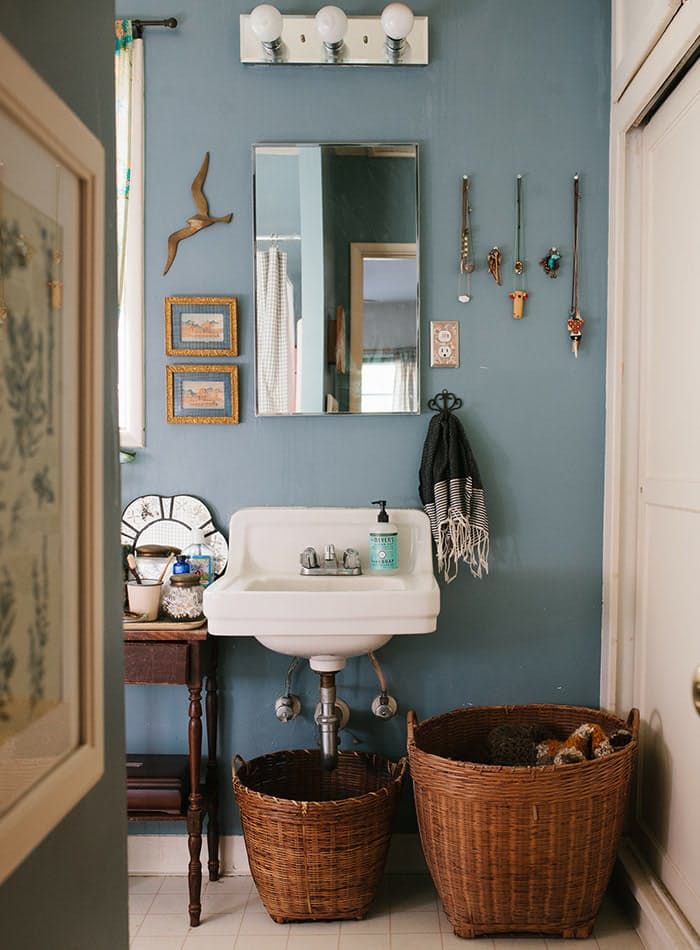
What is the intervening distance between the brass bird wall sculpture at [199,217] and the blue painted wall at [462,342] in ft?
0.07

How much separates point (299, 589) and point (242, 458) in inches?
17.3

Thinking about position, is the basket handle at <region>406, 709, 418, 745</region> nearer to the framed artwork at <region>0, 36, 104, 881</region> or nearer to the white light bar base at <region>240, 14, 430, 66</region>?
the framed artwork at <region>0, 36, 104, 881</region>

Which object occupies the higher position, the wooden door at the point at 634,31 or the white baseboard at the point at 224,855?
the wooden door at the point at 634,31

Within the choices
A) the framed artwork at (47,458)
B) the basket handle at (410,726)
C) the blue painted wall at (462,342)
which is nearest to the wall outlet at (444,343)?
the blue painted wall at (462,342)

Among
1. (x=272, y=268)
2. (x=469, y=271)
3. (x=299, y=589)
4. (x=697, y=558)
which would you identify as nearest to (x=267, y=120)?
(x=272, y=268)

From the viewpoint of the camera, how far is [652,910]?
2.21 metres

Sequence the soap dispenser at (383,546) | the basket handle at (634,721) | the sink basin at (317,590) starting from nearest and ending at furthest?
the sink basin at (317,590) → the basket handle at (634,721) → the soap dispenser at (383,546)

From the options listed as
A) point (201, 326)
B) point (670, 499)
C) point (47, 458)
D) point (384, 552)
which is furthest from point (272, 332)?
point (47, 458)

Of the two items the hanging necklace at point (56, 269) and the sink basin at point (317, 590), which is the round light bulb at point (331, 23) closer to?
the sink basin at point (317, 590)

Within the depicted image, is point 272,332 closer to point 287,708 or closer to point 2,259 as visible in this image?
point 287,708

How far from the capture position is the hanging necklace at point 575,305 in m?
2.62

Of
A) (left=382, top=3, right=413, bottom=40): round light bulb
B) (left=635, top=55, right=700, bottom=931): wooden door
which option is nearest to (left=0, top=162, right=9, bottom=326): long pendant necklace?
(left=635, top=55, right=700, bottom=931): wooden door

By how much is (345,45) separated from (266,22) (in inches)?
10.1

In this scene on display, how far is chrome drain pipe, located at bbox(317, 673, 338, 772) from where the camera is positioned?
97.4 inches
